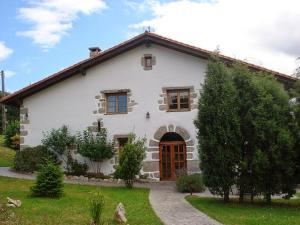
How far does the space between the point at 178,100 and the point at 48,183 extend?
26.7ft

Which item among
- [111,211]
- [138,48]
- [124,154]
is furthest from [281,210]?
[138,48]

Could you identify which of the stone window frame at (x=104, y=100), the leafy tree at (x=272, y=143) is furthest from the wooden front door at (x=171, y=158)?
the leafy tree at (x=272, y=143)

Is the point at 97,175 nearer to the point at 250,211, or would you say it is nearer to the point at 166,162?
the point at 166,162

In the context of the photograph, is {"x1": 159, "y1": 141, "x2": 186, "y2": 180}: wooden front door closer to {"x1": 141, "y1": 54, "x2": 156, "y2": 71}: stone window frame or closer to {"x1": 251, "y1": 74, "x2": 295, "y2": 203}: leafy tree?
{"x1": 141, "y1": 54, "x2": 156, "y2": 71}: stone window frame

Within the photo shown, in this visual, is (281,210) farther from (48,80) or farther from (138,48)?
(48,80)

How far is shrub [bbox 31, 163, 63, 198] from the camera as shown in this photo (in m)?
13.0

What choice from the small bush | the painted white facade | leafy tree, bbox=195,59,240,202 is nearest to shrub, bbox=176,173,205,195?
leafy tree, bbox=195,59,240,202

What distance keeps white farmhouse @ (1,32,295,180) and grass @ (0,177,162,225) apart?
3939 millimetres

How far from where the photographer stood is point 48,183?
513 inches

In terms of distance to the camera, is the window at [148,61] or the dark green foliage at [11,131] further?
the dark green foliage at [11,131]

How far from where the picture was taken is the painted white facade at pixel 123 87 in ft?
63.8

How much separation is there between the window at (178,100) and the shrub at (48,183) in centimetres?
764

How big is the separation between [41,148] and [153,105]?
5307 mm

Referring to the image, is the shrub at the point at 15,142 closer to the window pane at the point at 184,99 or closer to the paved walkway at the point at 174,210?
the window pane at the point at 184,99
